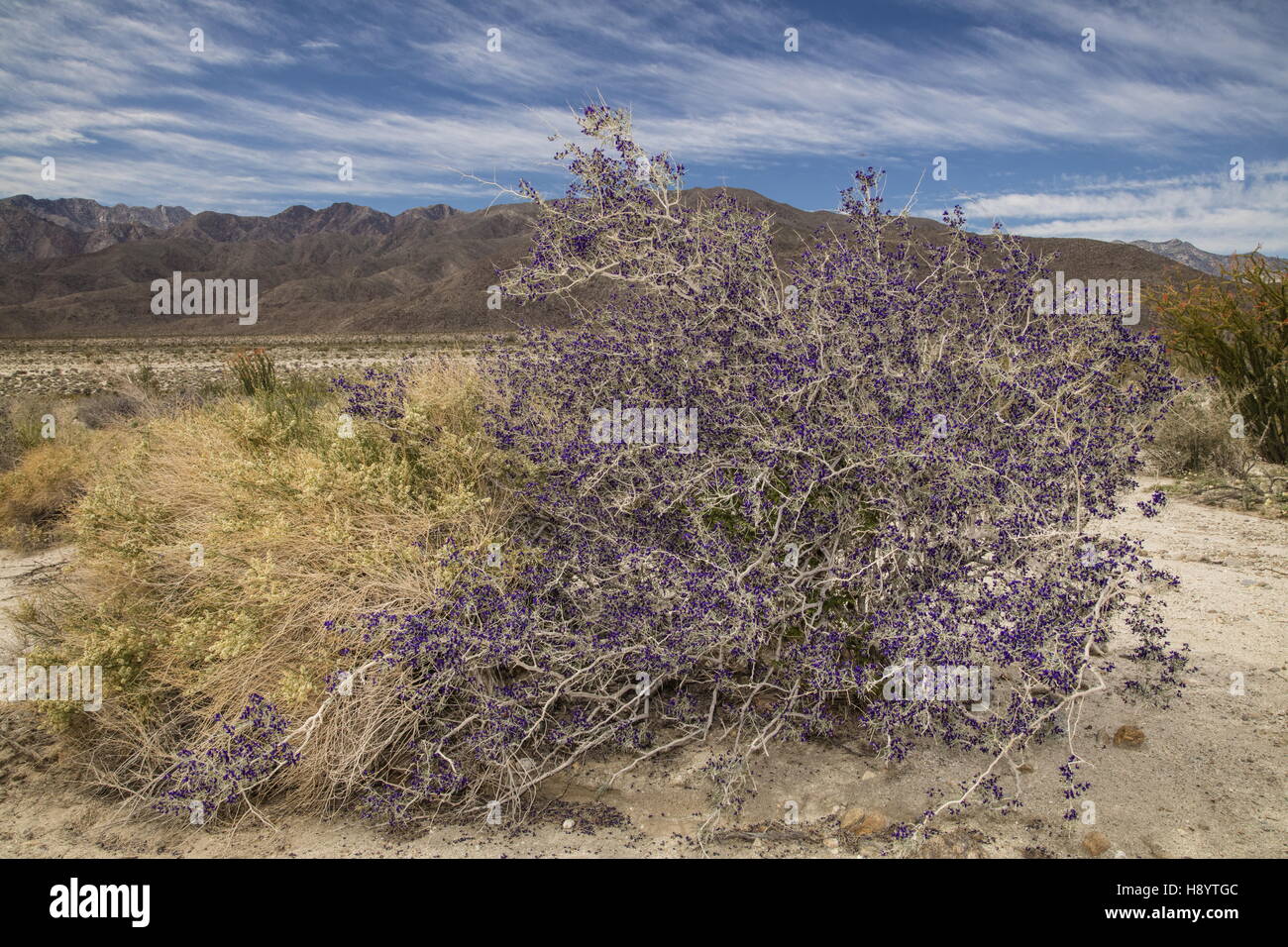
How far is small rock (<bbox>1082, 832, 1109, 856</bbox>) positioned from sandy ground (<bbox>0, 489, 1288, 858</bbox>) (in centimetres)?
2

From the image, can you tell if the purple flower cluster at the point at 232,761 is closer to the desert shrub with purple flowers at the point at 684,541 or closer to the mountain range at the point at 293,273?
the desert shrub with purple flowers at the point at 684,541

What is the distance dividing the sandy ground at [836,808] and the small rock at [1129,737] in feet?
0.12

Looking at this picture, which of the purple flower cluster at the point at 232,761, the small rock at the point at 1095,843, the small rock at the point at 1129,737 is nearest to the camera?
the small rock at the point at 1095,843

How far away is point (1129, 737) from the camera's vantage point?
4195 mm

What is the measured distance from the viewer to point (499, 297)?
16.6ft

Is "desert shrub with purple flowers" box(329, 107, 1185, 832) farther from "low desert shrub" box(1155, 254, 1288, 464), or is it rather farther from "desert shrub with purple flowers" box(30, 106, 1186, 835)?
"low desert shrub" box(1155, 254, 1288, 464)

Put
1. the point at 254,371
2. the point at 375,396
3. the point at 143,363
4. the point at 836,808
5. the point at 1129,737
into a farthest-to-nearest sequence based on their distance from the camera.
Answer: the point at 143,363, the point at 254,371, the point at 375,396, the point at 1129,737, the point at 836,808

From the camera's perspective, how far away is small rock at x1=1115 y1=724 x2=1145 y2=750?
4.18 m

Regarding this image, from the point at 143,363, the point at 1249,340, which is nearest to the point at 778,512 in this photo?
the point at 1249,340

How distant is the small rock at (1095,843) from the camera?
340cm

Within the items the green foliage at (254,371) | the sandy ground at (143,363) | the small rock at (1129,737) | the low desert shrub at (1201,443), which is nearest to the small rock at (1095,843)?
the small rock at (1129,737)

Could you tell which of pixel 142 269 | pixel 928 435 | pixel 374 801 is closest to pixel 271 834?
pixel 374 801

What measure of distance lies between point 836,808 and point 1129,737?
1.68 m

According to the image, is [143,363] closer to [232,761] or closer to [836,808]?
[232,761]
